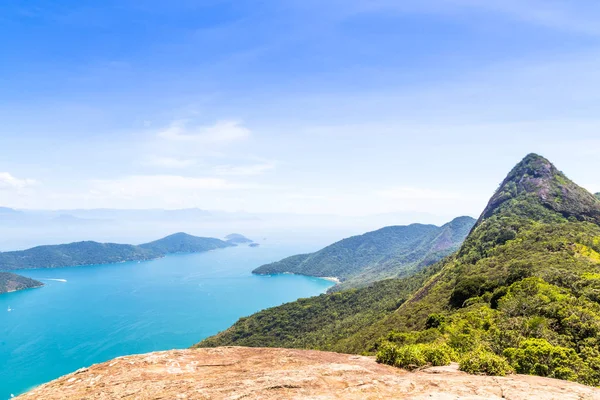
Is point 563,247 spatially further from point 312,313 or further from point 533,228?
point 312,313

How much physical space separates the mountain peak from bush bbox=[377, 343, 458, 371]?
86.7 m

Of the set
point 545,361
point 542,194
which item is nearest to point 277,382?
point 545,361

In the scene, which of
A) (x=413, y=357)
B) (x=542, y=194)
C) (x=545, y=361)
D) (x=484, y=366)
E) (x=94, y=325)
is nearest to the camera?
(x=484, y=366)

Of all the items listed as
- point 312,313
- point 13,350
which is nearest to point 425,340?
point 312,313

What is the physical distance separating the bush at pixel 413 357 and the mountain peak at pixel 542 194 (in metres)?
86.7

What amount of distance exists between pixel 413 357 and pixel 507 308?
16.5 m

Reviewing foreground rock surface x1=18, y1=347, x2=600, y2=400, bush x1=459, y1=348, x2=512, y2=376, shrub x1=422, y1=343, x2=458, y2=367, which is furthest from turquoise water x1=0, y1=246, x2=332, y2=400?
bush x1=459, y1=348, x2=512, y2=376

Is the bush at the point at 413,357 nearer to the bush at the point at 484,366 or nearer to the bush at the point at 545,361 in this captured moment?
the bush at the point at 484,366

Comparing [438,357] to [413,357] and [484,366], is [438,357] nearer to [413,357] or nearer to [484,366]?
[413,357]

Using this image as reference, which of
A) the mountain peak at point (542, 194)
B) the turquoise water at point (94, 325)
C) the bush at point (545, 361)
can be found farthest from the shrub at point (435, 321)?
the turquoise water at point (94, 325)

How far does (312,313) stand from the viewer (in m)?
98.4

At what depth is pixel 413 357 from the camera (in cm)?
1440

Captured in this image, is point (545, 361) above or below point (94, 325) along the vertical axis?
above

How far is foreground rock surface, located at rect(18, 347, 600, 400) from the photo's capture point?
10.2 metres
